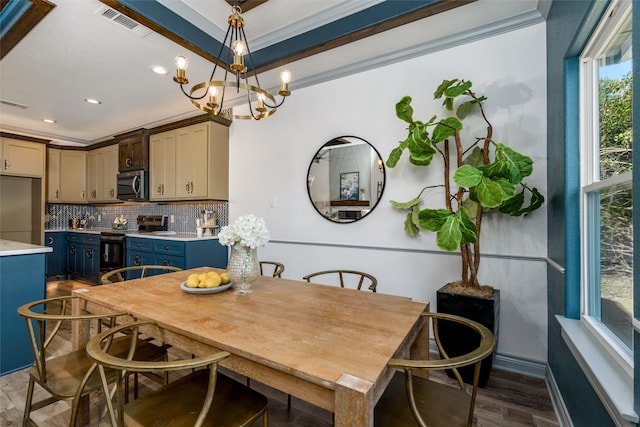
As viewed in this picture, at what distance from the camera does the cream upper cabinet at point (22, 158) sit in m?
4.81

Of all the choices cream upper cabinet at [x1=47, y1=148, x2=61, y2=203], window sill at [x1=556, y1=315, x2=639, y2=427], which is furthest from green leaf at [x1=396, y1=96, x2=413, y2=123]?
cream upper cabinet at [x1=47, y1=148, x2=61, y2=203]

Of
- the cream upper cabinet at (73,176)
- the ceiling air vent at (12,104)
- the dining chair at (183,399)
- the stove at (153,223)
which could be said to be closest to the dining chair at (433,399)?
the dining chair at (183,399)

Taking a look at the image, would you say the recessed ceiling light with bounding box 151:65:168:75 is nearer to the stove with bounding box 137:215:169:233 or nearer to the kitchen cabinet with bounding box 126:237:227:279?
the kitchen cabinet with bounding box 126:237:227:279

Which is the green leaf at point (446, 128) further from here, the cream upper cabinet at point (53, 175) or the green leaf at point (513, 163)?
the cream upper cabinet at point (53, 175)

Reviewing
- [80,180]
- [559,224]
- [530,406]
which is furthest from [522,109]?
[80,180]

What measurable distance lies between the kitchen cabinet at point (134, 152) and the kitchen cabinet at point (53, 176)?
1637 mm

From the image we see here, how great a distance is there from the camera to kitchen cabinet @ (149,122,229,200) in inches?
155

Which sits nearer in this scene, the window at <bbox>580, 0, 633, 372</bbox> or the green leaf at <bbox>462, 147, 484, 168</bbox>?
the window at <bbox>580, 0, 633, 372</bbox>

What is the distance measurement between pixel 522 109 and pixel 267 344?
7.92ft

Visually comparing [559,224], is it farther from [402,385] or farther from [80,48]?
[80,48]

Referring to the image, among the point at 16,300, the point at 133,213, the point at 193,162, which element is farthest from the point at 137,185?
the point at 16,300

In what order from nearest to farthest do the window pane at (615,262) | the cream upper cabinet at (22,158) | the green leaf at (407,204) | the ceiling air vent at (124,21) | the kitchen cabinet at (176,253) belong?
Answer: the window pane at (615,262)
the ceiling air vent at (124,21)
the green leaf at (407,204)
the kitchen cabinet at (176,253)
the cream upper cabinet at (22,158)

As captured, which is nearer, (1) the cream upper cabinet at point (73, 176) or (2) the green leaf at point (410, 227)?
(2) the green leaf at point (410, 227)

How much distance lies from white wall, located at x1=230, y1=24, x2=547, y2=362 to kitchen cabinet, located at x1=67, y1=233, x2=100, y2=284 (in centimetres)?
271
